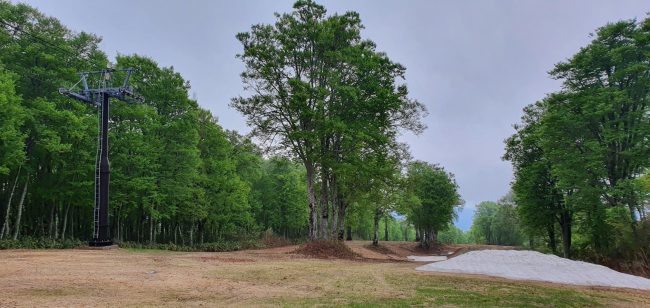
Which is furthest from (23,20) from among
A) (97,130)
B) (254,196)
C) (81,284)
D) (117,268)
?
(254,196)

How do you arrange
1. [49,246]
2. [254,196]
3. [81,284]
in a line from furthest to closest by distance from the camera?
1. [254,196]
2. [49,246]
3. [81,284]

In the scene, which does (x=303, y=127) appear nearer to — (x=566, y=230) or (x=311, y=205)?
(x=311, y=205)

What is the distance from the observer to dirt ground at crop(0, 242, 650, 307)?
28.6 feet

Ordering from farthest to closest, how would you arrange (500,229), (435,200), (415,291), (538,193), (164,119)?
(500,229)
(435,200)
(538,193)
(164,119)
(415,291)

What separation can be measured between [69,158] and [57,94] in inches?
159

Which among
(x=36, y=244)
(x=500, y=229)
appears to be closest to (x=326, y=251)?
(x=36, y=244)

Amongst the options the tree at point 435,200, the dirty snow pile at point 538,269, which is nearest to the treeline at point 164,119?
the dirty snow pile at point 538,269

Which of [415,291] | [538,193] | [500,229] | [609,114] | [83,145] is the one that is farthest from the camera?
[500,229]

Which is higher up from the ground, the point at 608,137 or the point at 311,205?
the point at 608,137

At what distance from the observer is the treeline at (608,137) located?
21.3m

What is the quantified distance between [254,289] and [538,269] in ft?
38.9

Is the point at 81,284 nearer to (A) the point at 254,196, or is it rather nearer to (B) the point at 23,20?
(B) the point at 23,20

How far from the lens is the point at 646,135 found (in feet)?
71.3

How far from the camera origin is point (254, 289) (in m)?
10.6
